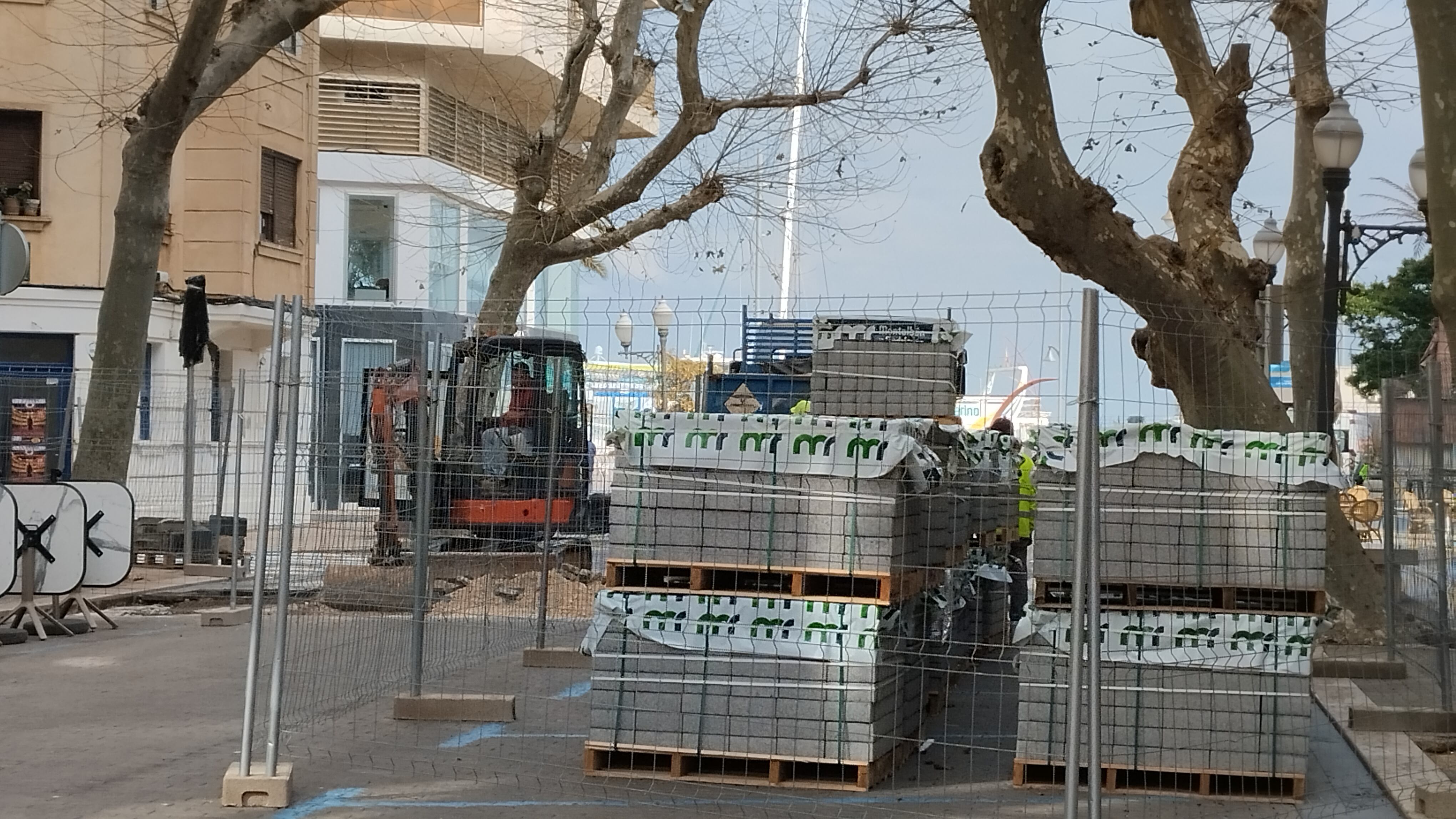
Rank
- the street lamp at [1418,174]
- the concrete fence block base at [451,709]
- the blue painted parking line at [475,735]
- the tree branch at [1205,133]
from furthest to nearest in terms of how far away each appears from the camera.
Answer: the street lamp at [1418,174] < the tree branch at [1205,133] < the concrete fence block base at [451,709] < the blue painted parking line at [475,735]

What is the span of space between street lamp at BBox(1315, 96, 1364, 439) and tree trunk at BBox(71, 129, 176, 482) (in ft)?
38.7

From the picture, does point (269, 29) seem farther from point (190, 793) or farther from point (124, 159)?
point (190, 793)

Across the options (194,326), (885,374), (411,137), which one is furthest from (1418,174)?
(411,137)

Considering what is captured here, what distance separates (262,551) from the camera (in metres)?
7.61

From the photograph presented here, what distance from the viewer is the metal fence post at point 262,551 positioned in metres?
7.59

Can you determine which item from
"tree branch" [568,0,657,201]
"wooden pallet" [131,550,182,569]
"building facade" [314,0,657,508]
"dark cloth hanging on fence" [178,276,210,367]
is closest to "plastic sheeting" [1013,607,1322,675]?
"wooden pallet" [131,550,182,569]

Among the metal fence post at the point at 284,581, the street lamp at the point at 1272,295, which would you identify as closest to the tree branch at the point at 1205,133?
the street lamp at the point at 1272,295

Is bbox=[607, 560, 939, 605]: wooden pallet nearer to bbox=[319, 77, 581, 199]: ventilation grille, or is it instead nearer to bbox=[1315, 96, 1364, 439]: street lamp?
bbox=[1315, 96, 1364, 439]: street lamp

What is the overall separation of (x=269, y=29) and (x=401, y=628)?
8410mm

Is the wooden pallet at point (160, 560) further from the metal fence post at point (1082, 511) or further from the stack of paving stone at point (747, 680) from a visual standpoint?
the metal fence post at point (1082, 511)

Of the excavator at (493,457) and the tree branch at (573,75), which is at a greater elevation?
the tree branch at (573,75)

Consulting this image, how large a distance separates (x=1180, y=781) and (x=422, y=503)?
183 inches

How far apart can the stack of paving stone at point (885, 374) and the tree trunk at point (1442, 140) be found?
2.75 meters

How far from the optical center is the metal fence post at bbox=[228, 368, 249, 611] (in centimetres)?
1641
